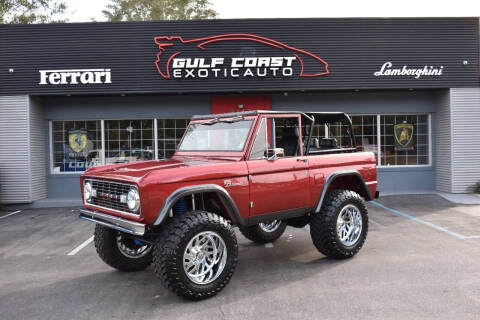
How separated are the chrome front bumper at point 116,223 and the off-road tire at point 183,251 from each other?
0.95 feet

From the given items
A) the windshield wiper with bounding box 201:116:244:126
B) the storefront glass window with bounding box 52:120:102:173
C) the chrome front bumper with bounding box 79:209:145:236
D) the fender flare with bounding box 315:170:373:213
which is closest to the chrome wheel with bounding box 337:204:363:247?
the fender flare with bounding box 315:170:373:213

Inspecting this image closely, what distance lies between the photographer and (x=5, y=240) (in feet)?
24.9

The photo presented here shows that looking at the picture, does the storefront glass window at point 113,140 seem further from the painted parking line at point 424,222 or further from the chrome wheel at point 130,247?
the chrome wheel at point 130,247

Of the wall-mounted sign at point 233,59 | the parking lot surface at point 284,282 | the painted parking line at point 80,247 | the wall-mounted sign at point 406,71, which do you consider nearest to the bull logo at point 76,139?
the wall-mounted sign at point 233,59

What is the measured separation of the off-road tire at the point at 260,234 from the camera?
668cm

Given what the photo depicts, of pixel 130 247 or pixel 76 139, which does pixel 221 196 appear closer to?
pixel 130 247

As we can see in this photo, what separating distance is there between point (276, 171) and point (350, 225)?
1.68 meters

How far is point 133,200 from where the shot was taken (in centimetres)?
420

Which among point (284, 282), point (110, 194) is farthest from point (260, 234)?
point (110, 194)

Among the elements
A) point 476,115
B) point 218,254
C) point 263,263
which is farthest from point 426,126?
point 218,254

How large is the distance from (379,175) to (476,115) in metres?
3.43

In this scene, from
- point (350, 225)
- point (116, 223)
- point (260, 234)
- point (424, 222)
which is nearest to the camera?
point (116, 223)

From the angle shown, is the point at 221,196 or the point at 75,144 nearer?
the point at 221,196

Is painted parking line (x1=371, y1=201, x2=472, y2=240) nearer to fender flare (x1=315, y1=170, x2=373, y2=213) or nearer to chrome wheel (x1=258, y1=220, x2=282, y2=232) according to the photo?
fender flare (x1=315, y1=170, x2=373, y2=213)
